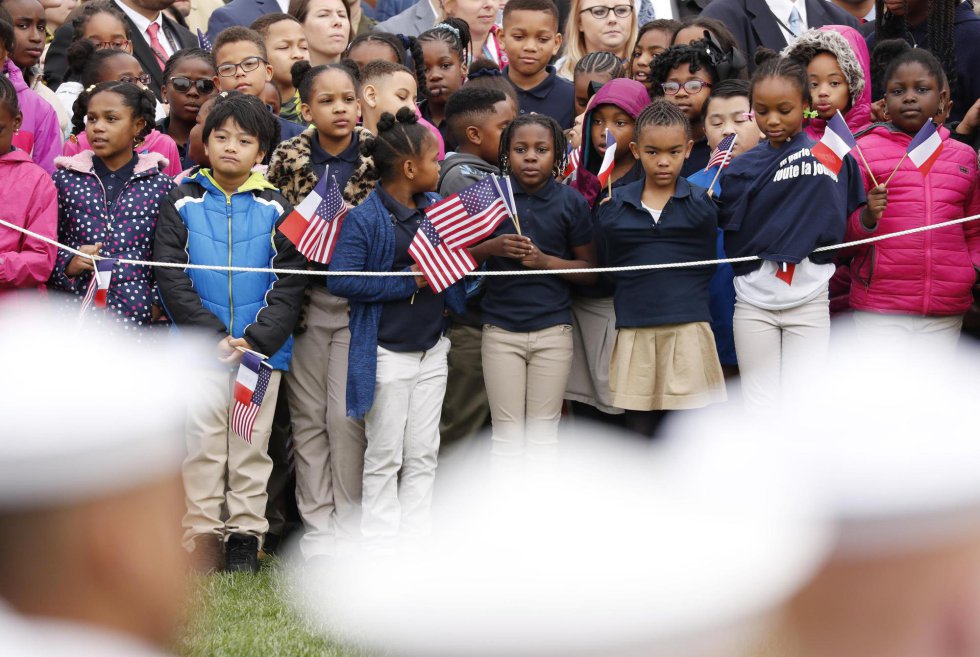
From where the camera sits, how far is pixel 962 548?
2.74ft

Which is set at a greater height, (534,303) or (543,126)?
(543,126)

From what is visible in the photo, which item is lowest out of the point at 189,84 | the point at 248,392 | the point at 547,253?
the point at 248,392

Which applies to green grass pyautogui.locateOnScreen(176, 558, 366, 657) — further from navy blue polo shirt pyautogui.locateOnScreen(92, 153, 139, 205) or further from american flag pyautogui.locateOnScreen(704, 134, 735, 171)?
american flag pyautogui.locateOnScreen(704, 134, 735, 171)

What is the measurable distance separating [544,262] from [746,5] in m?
2.95

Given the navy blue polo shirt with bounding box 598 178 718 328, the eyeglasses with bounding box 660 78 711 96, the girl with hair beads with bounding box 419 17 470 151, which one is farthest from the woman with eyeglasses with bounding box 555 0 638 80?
the navy blue polo shirt with bounding box 598 178 718 328

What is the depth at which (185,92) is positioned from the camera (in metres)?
6.12

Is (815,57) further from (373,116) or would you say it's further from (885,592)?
(885,592)

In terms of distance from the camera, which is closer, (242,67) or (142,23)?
(242,67)

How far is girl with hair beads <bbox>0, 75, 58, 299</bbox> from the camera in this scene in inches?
191

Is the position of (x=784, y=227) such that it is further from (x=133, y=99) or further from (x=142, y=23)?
(x=142, y=23)

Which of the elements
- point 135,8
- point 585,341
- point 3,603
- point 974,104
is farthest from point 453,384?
point 3,603

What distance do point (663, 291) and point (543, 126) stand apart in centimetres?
89

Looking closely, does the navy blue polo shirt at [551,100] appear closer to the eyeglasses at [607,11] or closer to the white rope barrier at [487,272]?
the eyeglasses at [607,11]

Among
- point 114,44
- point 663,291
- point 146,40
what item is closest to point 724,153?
point 663,291
